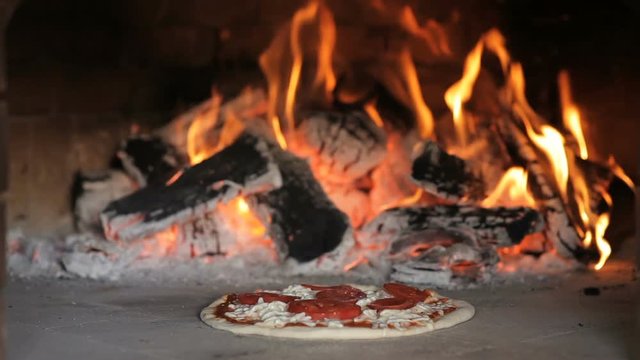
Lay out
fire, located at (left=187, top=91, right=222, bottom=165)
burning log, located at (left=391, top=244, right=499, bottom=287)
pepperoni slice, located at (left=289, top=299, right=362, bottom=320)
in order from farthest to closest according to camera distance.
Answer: fire, located at (left=187, top=91, right=222, bottom=165), burning log, located at (left=391, top=244, right=499, bottom=287), pepperoni slice, located at (left=289, top=299, right=362, bottom=320)

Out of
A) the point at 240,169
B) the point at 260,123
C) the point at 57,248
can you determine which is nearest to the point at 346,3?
the point at 260,123

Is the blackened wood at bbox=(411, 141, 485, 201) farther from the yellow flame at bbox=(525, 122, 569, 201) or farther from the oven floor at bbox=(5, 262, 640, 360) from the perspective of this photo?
the oven floor at bbox=(5, 262, 640, 360)

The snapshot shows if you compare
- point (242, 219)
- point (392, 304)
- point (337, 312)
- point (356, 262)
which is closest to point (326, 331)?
point (337, 312)

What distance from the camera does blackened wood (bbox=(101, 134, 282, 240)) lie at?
159 inches

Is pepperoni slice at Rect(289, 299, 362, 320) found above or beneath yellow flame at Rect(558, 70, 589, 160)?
beneath

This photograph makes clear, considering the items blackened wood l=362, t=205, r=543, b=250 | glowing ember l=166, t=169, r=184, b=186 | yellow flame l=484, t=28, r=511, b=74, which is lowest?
blackened wood l=362, t=205, r=543, b=250

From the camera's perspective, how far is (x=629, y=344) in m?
2.83

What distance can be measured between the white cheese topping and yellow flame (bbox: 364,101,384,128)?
146cm

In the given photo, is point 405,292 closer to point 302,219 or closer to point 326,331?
point 326,331

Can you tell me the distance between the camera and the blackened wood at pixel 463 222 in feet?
13.3

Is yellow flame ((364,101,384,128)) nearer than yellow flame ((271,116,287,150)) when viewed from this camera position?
No

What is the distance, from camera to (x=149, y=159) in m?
4.45

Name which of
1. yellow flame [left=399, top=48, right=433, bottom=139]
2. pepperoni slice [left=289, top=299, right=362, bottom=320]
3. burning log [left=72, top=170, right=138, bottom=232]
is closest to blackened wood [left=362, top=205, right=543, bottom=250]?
yellow flame [left=399, top=48, right=433, bottom=139]

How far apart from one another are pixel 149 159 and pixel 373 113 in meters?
1.02
